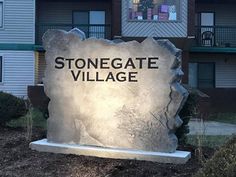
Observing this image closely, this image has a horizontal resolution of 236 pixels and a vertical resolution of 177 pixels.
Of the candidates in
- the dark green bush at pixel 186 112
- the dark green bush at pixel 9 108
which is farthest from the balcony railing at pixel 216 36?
the dark green bush at pixel 186 112

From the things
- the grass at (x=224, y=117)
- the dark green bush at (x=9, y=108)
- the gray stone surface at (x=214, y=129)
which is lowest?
the grass at (x=224, y=117)

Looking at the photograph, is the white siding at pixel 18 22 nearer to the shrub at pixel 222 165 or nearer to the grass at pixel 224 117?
the grass at pixel 224 117

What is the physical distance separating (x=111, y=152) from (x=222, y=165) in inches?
158

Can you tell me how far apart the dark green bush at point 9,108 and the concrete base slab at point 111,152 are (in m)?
2.36

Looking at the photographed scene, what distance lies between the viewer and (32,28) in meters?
25.8

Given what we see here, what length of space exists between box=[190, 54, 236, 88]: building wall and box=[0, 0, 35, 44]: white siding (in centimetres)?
919

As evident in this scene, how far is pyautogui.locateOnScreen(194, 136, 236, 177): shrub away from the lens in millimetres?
4004

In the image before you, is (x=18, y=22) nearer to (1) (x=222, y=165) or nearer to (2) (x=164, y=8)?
(2) (x=164, y=8)

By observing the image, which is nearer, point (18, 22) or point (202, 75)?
point (18, 22)

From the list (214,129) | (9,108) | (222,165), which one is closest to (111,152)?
(9,108)

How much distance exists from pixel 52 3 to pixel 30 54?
3778 mm

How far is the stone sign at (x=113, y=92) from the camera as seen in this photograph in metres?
7.93

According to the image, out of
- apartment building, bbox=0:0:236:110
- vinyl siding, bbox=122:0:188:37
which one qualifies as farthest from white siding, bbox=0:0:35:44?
vinyl siding, bbox=122:0:188:37

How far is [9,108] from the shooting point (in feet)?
36.0
